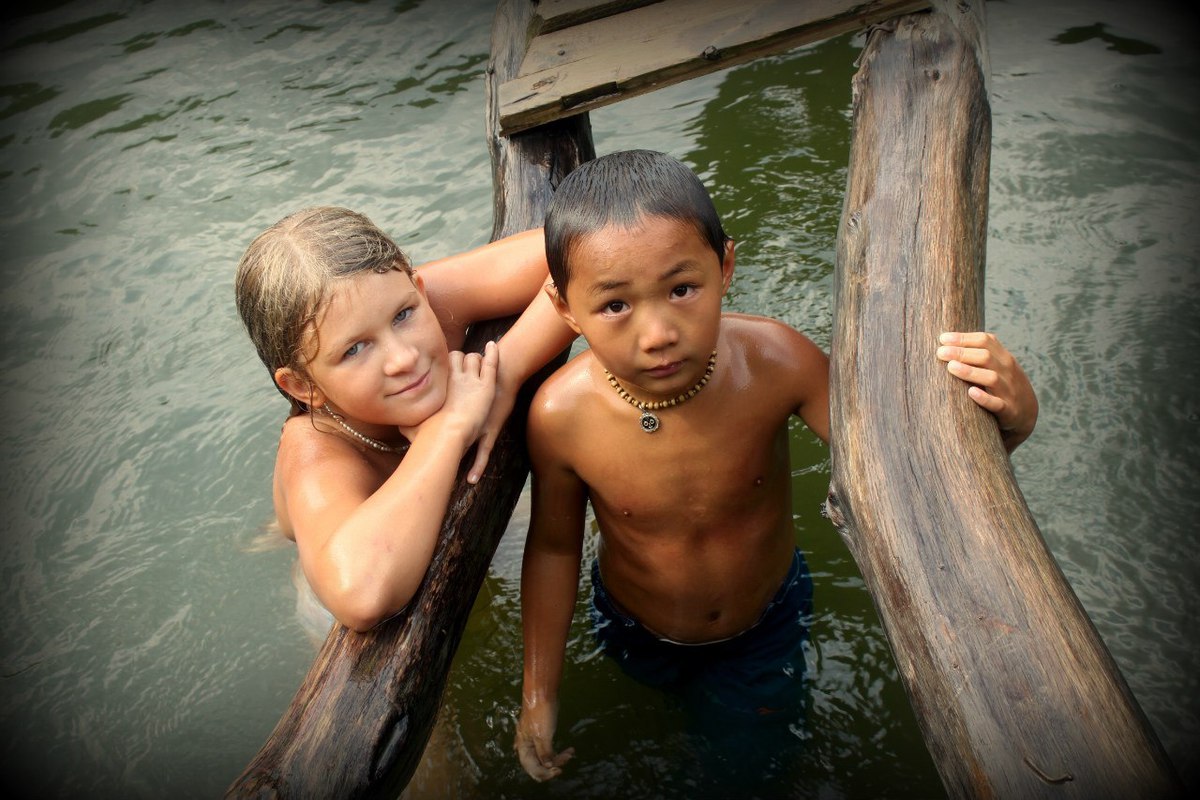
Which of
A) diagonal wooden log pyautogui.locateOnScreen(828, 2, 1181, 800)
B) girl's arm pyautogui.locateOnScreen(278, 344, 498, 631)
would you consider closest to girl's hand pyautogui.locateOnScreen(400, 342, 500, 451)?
girl's arm pyautogui.locateOnScreen(278, 344, 498, 631)

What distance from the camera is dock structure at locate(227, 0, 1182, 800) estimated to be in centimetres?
131

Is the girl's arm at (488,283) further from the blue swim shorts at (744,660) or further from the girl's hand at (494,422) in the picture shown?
the blue swim shorts at (744,660)

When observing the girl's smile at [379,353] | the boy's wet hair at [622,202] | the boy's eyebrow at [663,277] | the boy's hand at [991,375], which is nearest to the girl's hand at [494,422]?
the girl's smile at [379,353]

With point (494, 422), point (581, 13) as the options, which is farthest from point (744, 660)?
point (581, 13)

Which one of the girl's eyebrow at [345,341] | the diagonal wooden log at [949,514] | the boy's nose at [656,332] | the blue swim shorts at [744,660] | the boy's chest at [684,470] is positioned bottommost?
the blue swim shorts at [744,660]

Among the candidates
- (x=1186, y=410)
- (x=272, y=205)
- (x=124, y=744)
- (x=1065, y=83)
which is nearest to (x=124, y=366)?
(x=272, y=205)

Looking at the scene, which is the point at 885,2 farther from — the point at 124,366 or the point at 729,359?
the point at 124,366

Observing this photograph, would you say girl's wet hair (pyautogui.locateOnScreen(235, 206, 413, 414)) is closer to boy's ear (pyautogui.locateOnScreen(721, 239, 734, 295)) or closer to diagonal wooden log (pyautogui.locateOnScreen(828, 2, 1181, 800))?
boy's ear (pyautogui.locateOnScreen(721, 239, 734, 295))

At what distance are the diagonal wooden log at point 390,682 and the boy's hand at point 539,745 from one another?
0.48 metres

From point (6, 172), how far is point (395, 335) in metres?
4.73

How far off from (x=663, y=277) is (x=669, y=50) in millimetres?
1680

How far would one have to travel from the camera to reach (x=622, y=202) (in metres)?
1.82

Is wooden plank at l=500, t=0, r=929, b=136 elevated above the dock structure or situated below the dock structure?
above

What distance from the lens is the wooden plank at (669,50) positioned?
3055mm
